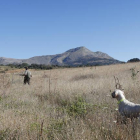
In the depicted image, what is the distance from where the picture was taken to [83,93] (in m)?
7.98

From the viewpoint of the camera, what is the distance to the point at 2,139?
11.8ft

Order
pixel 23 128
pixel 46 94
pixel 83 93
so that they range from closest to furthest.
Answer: pixel 23 128 < pixel 83 93 < pixel 46 94

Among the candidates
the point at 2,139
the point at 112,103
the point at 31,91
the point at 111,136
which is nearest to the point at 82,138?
the point at 111,136

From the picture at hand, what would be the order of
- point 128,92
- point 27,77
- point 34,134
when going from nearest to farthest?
point 34,134, point 128,92, point 27,77

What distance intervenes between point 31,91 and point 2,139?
6.08m

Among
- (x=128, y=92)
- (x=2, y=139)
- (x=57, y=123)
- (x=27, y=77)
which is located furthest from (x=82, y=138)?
(x=27, y=77)

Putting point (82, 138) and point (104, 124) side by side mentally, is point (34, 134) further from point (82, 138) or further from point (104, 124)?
point (104, 124)

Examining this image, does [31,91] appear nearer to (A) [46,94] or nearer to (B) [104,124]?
(A) [46,94]

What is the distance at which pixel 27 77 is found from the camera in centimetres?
1399

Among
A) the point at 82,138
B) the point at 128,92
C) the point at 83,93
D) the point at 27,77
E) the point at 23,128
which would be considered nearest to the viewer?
the point at 82,138

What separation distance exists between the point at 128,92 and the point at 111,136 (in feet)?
13.1

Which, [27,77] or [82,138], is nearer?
[82,138]

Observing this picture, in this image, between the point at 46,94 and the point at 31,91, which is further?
the point at 31,91

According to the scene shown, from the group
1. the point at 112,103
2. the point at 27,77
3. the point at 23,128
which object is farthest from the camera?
the point at 27,77
